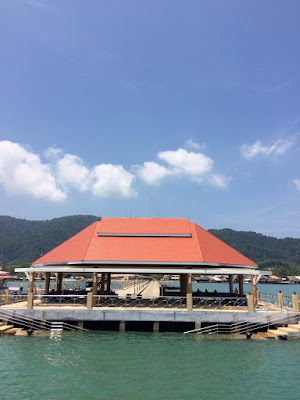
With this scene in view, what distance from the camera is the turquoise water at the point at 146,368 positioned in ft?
43.4

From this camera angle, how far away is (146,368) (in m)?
16.0

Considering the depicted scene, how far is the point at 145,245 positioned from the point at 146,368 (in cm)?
1344

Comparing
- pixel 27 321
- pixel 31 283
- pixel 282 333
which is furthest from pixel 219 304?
pixel 31 283

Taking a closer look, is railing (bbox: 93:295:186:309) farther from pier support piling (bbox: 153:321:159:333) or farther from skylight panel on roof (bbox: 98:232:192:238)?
skylight panel on roof (bbox: 98:232:192:238)

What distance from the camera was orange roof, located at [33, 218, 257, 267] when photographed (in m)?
26.7

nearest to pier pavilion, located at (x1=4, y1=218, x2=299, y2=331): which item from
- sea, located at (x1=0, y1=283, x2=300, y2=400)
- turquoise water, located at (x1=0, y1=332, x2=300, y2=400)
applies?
sea, located at (x1=0, y1=283, x2=300, y2=400)

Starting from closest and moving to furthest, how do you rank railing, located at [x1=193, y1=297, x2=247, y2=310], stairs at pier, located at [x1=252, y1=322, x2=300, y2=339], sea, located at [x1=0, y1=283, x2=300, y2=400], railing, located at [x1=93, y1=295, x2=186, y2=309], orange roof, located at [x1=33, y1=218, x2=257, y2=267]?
sea, located at [x1=0, y1=283, x2=300, y2=400]
stairs at pier, located at [x1=252, y1=322, x2=300, y2=339]
railing, located at [x1=193, y1=297, x2=247, y2=310]
railing, located at [x1=93, y1=295, x2=186, y2=309]
orange roof, located at [x1=33, y1=218, x2=257, y2=267]

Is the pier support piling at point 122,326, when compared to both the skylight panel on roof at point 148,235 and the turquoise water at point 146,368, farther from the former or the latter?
the skylight panel on roof at point 148,235

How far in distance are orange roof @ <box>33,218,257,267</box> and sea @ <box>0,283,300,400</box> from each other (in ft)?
20.9

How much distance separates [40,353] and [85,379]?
17.0 ft

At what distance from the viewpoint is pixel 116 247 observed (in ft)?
92.5

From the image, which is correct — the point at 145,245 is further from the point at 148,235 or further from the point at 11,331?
the point at 11,331

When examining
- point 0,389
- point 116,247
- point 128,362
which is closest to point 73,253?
point 116,247

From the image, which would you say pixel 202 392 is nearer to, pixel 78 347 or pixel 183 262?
pixel 78 347
